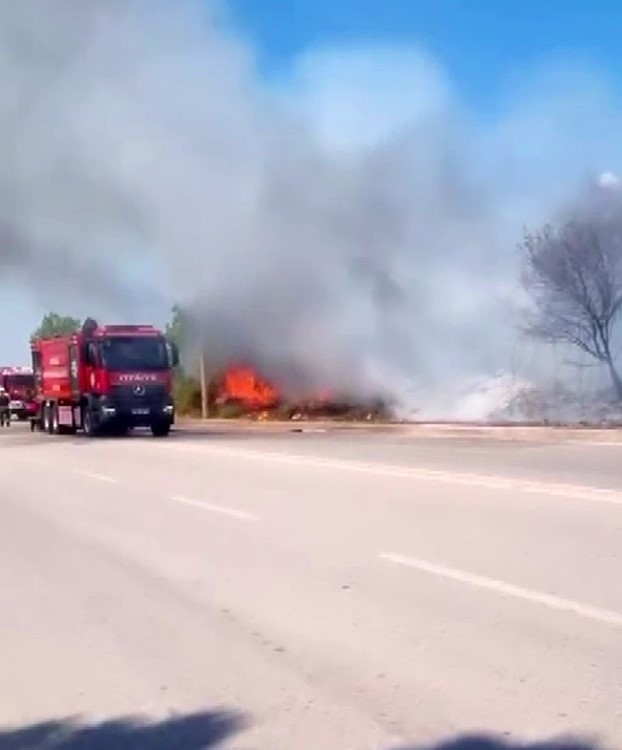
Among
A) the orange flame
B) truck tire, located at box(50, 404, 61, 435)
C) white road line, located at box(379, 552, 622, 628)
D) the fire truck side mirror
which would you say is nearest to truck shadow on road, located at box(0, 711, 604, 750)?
white road line, located at box(379, 552, 622, 628)

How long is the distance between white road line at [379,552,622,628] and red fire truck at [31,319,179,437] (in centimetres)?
2719

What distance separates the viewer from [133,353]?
37.6 m

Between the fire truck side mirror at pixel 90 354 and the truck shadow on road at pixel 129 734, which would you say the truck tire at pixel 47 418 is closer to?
the fire truck side mirror at pixel 90 354

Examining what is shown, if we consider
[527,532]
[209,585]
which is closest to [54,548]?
[209,585]

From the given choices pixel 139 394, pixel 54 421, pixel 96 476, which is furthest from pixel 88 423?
pixel 96 476

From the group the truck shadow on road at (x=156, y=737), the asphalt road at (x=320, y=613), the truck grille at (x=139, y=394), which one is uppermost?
the truck grille at (x=139, y=394)

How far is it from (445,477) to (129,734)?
1270 centimetres

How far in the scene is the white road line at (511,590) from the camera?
803 cm

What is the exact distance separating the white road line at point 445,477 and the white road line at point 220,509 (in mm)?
3339

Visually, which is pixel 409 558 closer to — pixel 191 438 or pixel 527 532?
pixel 527 532

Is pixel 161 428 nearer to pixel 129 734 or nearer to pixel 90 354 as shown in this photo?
pixel 90 354

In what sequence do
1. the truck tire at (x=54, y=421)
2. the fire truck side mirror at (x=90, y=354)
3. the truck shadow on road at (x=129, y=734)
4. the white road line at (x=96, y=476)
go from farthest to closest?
the truck tire at (x=54, y=421) < the fire truck side mirror at (x=90, y=354) < the white road line at (x=96, y=476) < the truck shadow on road at (x=129, y=734)

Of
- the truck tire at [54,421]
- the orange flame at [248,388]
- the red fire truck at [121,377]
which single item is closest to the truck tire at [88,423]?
the red fire truck at [121,377]

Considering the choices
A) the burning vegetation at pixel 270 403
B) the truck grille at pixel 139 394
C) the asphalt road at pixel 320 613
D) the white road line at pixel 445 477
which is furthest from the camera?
the burning vegetation at pixel 270 403
